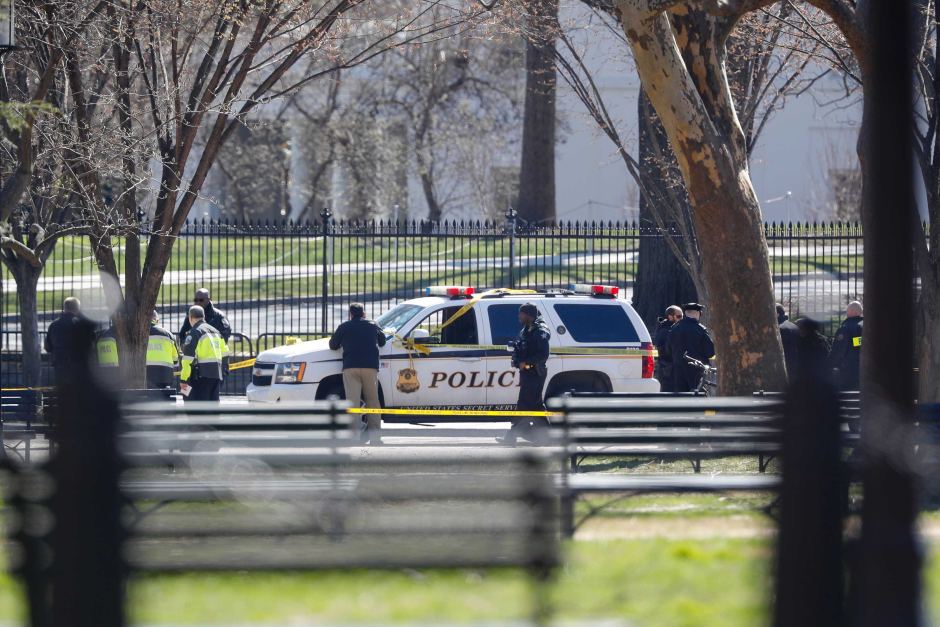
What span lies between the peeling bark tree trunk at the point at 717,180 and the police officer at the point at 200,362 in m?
5.74

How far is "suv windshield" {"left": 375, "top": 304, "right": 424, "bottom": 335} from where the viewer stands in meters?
14.8

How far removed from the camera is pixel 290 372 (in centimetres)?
1421

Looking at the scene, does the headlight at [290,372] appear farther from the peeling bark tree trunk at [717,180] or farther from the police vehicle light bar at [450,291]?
the peeling bark tree trunk at [717,180]

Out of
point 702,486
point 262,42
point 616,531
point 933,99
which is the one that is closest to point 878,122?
point 702,486

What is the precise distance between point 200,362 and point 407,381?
251 cm

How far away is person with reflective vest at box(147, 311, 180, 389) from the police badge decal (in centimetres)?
274

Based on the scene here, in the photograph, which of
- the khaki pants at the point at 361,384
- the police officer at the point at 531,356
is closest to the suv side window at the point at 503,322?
the police officer at the point at 531,356

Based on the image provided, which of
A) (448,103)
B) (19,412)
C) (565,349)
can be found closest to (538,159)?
(448,103)

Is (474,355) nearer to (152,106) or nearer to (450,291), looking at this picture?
(450,291)

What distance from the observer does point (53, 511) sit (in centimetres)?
444

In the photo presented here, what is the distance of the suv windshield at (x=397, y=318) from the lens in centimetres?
1476

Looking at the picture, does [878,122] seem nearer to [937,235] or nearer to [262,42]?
[937,235]

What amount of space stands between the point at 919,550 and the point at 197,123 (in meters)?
10.6

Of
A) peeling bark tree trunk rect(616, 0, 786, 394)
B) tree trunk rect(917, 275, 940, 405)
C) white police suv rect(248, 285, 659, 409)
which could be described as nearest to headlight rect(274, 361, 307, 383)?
white police suv rect(248, 285, 659, 409)
